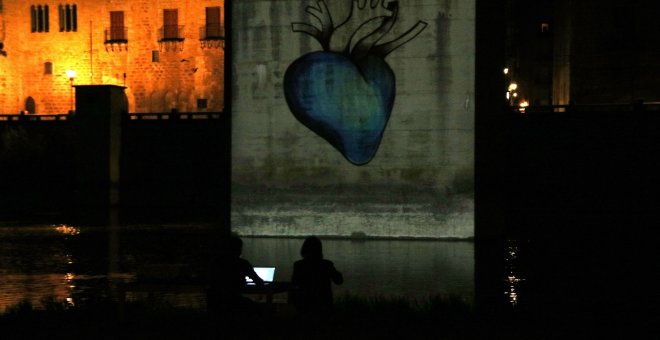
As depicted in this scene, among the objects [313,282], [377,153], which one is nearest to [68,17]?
[377,153]

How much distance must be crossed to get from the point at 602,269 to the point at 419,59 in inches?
373

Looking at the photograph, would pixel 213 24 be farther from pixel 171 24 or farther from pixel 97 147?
pixel 97 147

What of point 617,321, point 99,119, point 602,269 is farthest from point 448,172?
point 99,119

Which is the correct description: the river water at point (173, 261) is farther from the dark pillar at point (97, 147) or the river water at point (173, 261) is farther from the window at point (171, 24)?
the window at point (171, 24)

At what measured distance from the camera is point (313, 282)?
37.6 feet

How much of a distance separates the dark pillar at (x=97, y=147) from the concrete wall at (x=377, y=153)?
68.2 feet

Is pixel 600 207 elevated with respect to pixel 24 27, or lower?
lower

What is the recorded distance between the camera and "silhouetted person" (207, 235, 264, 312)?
11.2 metres

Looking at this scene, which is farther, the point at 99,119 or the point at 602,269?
the point at 99,119

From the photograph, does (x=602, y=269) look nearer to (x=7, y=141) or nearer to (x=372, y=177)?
(x=372, y=177)

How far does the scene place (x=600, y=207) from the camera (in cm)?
4403

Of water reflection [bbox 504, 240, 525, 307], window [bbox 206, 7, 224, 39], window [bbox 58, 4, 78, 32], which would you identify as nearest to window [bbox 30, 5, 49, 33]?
window [bbox 58, 4, 78, 32]

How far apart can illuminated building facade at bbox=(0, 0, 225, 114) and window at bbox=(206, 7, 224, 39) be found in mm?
73

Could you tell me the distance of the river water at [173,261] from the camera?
1742 centimetres
